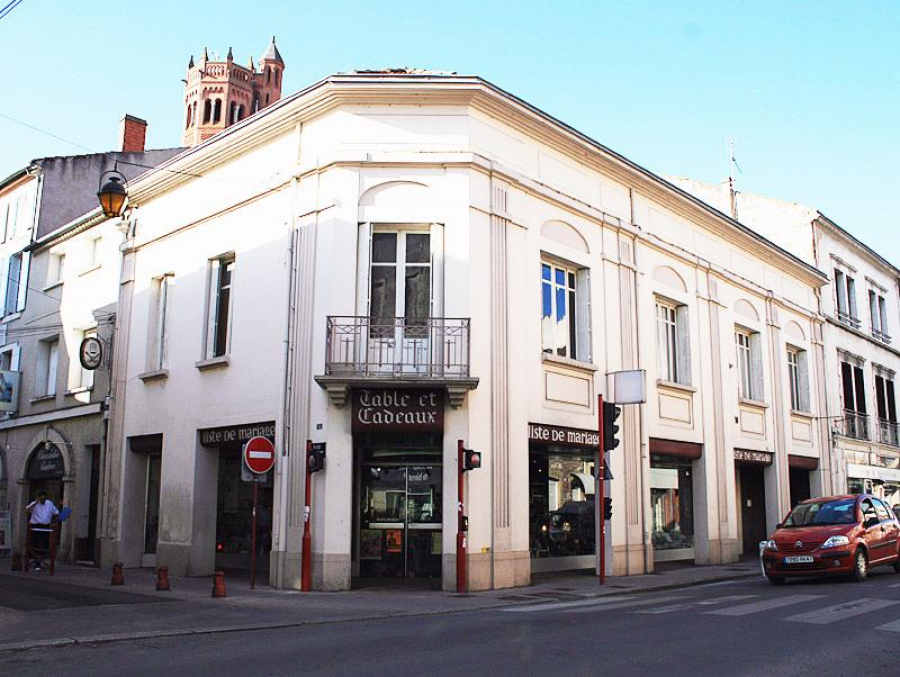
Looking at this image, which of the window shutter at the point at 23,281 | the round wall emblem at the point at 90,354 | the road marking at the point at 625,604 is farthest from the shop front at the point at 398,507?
the window shutter at the point at 23,281

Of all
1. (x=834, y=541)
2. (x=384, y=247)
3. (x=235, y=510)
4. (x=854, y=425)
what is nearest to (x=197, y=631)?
(x=384, y=247)

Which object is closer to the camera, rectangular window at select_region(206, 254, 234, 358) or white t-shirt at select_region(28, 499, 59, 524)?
white t-shirt at select_region(28, 499, 59, 524)

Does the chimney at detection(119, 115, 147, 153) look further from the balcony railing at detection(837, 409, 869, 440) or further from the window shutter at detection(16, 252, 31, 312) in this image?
the balcony railing at detection(837, 409, 869, 440)

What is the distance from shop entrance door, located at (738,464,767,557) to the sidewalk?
7037mm

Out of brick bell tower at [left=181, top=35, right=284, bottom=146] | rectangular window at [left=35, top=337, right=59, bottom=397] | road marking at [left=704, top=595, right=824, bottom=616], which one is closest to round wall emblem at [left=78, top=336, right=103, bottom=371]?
rectangular window at [left=35, top=337, right=59, bottom=397]

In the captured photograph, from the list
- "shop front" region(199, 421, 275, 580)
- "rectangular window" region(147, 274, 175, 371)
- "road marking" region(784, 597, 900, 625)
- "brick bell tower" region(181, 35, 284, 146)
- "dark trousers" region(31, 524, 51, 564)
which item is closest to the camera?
"road marking" region(784, 597, 900, 625)

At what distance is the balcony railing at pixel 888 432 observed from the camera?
32.3 m

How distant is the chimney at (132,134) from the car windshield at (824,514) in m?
22.7

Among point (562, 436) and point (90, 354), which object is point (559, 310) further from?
point (90, 354)

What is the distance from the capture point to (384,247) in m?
16.3

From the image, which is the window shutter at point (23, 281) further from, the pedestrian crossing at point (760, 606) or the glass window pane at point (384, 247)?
the pedestrian crossing at point (760, 606)

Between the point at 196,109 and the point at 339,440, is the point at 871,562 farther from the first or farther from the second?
the point at 196,109

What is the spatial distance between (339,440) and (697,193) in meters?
23.2

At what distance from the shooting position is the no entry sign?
46.3 ft
